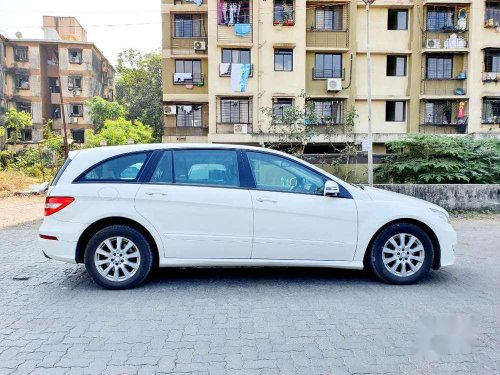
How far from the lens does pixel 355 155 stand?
13148 millimetres

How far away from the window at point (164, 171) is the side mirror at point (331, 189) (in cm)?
175

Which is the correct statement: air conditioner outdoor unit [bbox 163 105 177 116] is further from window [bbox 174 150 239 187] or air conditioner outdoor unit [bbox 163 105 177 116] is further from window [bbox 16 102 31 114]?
window [bbox 174 150 239 187]

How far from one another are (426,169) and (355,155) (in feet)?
7.59

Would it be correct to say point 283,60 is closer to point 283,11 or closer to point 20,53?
point 283,11

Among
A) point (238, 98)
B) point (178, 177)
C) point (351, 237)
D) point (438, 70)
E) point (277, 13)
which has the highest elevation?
point (277, 13)

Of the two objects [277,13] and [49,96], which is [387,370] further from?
[49,96]

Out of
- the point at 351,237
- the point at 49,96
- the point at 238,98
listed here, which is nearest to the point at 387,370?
the point at 351,237

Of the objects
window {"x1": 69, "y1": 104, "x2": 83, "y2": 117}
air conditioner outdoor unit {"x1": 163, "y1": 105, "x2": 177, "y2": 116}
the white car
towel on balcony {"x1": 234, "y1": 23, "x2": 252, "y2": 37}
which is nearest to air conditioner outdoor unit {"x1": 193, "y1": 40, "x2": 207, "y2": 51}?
towel on balcony {"x1": 234, "y1": 23, "x2": 252, "y2": 37}

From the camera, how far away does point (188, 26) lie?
2545 centimetres

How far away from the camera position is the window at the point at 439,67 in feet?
83.7

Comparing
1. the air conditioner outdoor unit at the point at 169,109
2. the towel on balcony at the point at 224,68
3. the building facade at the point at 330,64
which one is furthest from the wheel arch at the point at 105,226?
the air conditioner outdoor unit at the point at 169,109

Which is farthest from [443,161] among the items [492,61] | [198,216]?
[492,61]

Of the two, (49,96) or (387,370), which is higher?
(49,96)

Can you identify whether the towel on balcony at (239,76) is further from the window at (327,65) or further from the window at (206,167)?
the window at (206,167)
